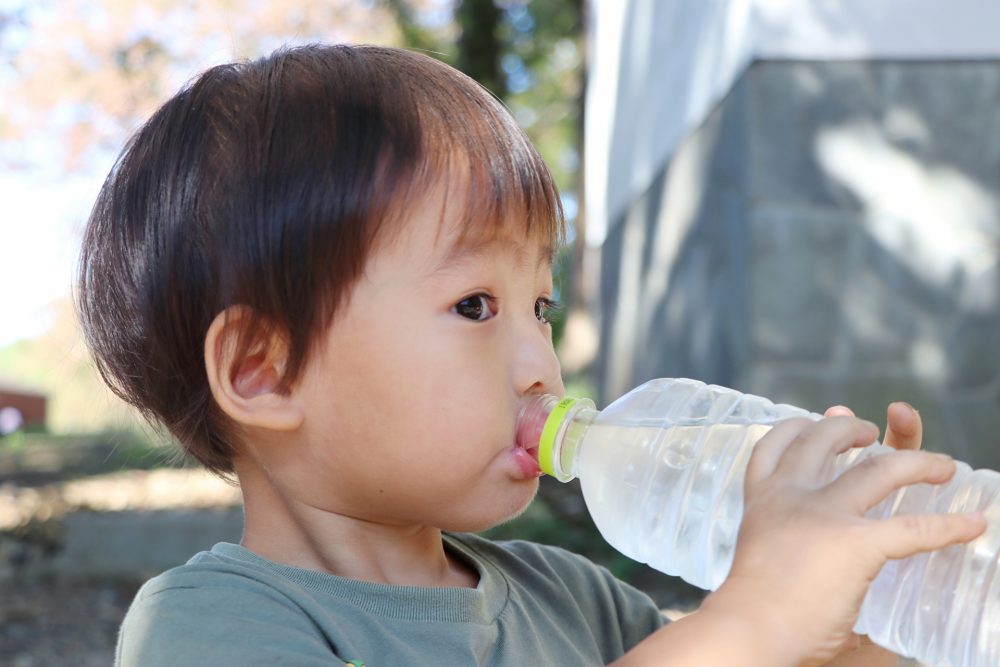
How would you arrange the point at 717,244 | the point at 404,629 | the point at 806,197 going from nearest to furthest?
the point at 404,629 → the point at 806,197 → the point at 717,244

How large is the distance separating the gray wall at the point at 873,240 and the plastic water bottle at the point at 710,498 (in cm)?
208

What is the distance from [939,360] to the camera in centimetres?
403

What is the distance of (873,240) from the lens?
397 centimetres

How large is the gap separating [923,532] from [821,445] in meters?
0.15

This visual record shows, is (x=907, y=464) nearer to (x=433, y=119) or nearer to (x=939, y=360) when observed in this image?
(x=433, y=119)

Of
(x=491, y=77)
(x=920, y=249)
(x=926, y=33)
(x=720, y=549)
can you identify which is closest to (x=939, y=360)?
(x=920, y=249)

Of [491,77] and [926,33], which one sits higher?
[926,33]

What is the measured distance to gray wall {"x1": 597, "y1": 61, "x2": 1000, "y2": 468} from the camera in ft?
12.9

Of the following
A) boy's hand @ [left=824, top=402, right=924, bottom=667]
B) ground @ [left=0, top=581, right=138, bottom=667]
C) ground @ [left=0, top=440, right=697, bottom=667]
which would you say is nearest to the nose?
boy's hand @ [left=824, top=402, right=924, bottom=667]

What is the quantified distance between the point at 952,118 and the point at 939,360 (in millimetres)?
846

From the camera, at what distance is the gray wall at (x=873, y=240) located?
393cm

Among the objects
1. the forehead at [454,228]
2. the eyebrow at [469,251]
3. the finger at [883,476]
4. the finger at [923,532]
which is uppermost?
the forehead at [454,228]

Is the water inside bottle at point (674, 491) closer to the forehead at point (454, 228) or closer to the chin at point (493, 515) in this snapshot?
the chin at point (493, 515)

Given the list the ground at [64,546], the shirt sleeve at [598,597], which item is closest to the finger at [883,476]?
the shirt sleeve at [598,597]
